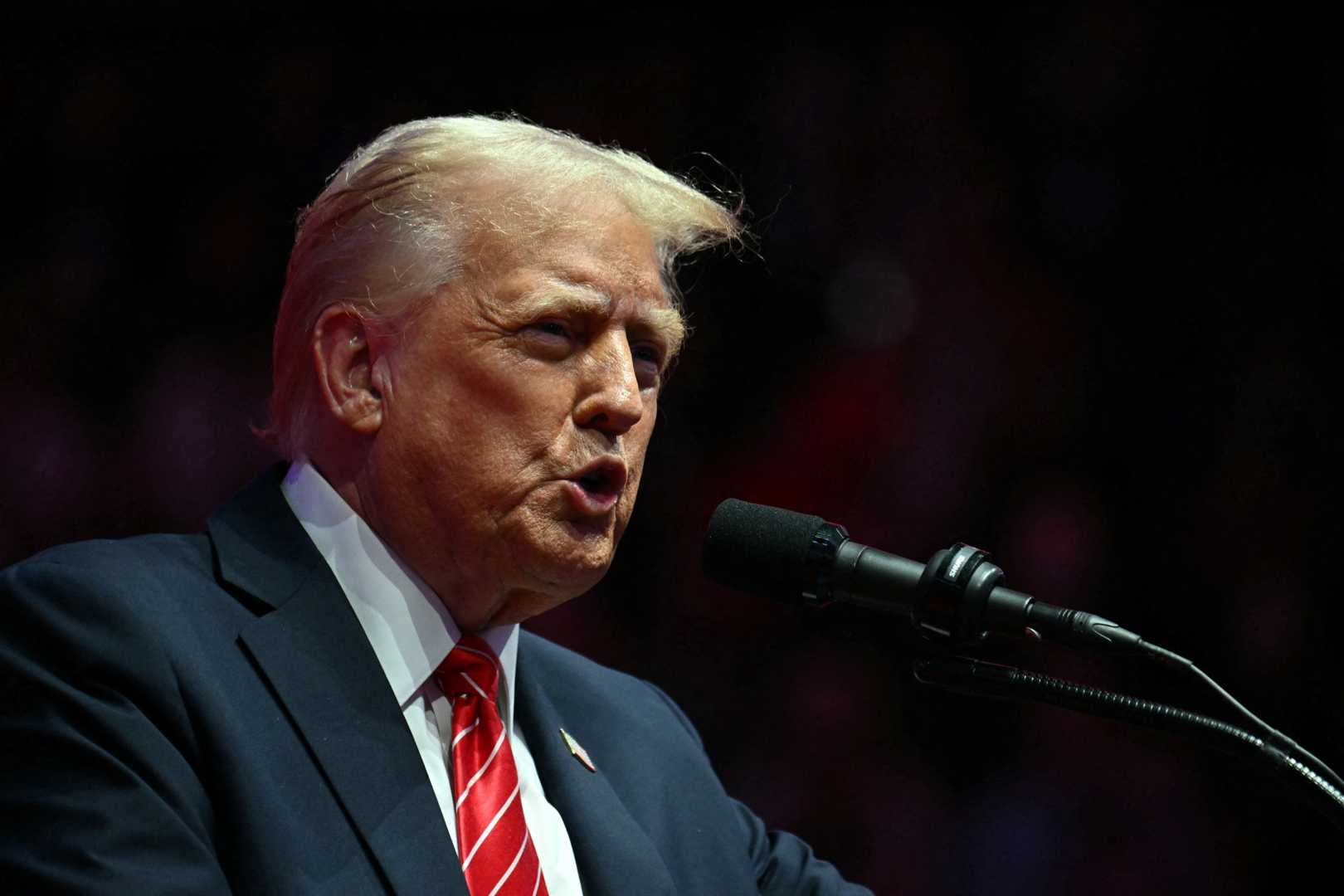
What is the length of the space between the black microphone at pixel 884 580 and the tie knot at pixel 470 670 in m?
0.32

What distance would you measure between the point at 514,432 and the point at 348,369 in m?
0.23

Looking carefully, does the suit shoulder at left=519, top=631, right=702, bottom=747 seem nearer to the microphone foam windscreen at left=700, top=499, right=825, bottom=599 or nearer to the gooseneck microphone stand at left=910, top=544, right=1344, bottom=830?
the microphone foam windscreen at left=700, top=499, right=825, bottom=599

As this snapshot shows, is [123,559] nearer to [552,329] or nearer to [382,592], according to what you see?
[382,592]

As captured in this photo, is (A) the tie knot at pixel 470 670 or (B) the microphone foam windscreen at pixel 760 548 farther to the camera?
(A) the tie knot at pixel 470 670

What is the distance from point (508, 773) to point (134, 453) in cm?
151

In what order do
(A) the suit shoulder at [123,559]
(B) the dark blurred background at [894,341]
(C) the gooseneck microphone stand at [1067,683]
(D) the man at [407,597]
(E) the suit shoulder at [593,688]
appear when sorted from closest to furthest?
(C) the gooseneck microphone stand at [1067,683] < (D) the man at [407,597] < (A) the suit shoulder at [123,559] < (E) the suit shoulder at [593,688] < (B) the dark blurred background at [894,341]

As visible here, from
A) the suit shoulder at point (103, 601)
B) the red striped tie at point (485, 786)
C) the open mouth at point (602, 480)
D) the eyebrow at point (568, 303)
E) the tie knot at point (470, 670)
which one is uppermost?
the eyebrow at point (568, 303)

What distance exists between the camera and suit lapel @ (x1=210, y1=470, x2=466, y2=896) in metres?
1.38

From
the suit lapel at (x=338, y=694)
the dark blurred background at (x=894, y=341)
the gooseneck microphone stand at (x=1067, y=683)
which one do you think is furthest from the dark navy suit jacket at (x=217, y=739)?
the dark blurred background at (x=894, y=341)

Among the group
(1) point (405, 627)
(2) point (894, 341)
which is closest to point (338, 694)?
(1) point (405, 627)

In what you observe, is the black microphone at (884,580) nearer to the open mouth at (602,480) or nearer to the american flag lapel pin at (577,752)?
the open mouth at (602,480)

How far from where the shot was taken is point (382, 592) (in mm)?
1577

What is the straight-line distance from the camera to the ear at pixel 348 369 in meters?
1.61

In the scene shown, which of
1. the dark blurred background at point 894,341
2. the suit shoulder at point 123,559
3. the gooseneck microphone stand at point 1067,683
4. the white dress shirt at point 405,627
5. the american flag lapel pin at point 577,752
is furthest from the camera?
the dark blurred background at point 894,341
